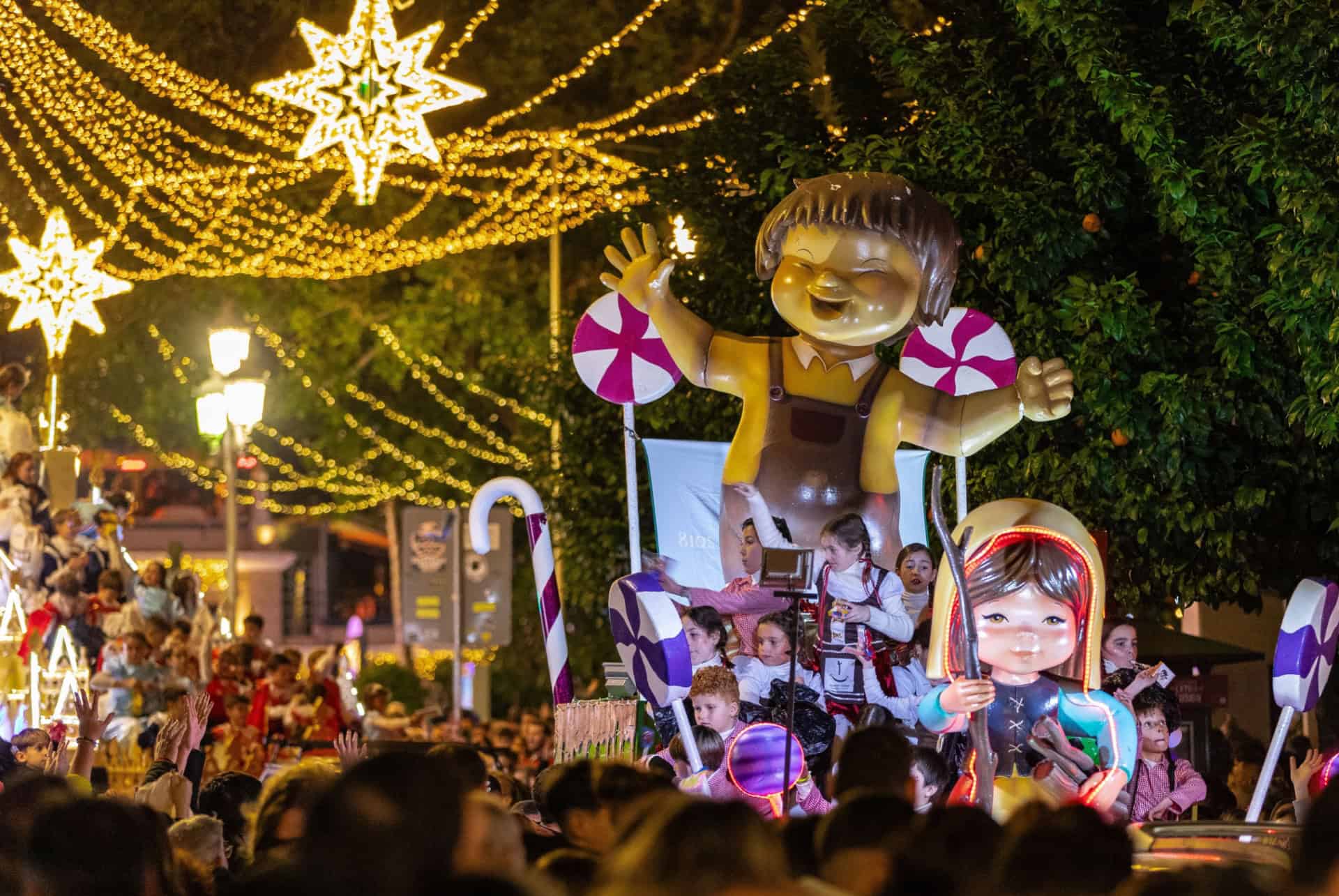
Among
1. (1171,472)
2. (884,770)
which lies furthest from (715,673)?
(1171,472)

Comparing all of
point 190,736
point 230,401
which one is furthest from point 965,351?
point 230,401

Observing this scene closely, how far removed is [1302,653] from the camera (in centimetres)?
870

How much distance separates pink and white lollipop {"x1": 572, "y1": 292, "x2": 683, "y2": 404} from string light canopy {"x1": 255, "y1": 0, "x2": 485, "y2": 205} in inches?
262

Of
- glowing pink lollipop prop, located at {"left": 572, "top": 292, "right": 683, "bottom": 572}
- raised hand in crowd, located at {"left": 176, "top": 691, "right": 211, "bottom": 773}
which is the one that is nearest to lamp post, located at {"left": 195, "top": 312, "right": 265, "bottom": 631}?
glowing pink lollipop prop, located at {"left": 572, "top": 292, "right": 683, "bottom": 572}

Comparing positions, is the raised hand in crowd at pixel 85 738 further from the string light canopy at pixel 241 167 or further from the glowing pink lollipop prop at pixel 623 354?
the string light canopy at pixel 241 167

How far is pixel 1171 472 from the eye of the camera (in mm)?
11719

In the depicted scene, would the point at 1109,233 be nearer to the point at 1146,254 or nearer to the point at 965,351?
the point at 1146,254

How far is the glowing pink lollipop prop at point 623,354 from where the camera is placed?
927 cm

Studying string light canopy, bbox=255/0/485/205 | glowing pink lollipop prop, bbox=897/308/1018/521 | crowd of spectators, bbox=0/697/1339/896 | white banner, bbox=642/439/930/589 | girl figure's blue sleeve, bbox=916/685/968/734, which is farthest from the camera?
string light canopy, bbox=255/0/485/205

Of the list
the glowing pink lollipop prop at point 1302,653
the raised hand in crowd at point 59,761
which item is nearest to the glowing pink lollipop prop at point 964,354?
the glowing pink lollipop prop at point 1302,653

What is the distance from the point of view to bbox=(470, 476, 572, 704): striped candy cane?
9484 millimetres

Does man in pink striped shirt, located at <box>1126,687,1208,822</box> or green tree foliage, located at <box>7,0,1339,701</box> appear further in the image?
green tree foliage, located at <box>7,0,1339,701</box>

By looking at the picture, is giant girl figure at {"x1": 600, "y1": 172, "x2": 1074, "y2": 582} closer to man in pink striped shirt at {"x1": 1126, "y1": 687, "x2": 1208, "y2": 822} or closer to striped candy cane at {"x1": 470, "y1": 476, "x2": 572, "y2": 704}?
striped candy cane at {"x1": 470, "y1": 476, "x2": 572, "y2": 704}

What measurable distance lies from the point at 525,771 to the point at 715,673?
1031 centimetres
